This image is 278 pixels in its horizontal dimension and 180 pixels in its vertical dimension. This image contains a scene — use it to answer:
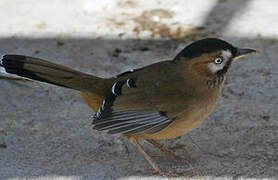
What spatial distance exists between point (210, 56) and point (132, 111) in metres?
0.71

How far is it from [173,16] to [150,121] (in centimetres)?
285

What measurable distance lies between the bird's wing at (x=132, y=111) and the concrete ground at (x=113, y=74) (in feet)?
1.42

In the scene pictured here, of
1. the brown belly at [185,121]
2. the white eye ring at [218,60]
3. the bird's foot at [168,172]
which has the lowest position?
the bird's foot at [168,172]

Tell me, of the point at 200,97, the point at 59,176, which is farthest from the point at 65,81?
the point at 200,97

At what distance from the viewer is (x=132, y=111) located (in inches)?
173

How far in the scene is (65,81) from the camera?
15.1 feet

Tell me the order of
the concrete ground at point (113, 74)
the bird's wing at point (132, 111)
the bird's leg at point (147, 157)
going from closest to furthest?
1. the bird's wing at point (132, 111)
2. the bird's leg at point (147, 157)
3. the concrete ground at point (113, 74)

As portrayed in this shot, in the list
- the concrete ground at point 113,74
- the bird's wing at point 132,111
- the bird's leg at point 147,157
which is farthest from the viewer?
the concrete ground at point 113,74

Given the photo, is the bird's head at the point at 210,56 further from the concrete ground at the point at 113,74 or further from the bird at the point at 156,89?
the concrete ground at the point at 113,74

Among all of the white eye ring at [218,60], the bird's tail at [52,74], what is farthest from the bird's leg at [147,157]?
the white eye ring at [218,60]

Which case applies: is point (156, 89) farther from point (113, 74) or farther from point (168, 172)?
point (113, 74)

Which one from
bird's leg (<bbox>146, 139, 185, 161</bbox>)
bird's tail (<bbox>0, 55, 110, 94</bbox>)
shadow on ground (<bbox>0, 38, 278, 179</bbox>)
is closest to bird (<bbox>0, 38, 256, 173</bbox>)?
bird's tail (<bbox>0, 55, 110, 94</bbox>)

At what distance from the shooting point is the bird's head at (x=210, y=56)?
4.39 metres

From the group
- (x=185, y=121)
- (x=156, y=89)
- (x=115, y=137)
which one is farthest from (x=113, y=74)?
(x=185, y=121)
